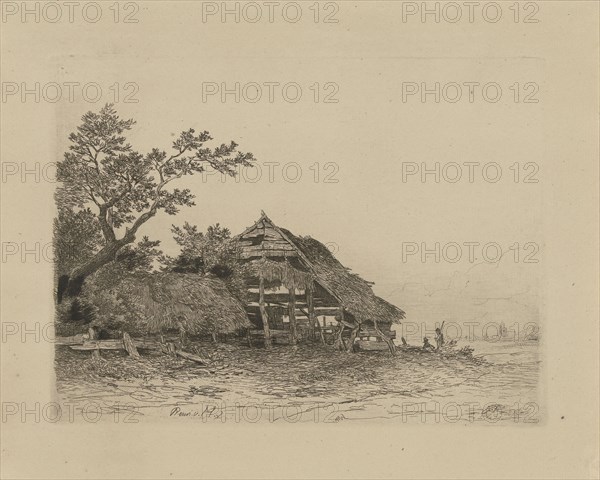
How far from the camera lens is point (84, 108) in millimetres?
3037

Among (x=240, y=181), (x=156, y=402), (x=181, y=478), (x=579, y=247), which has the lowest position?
(x=181, y=478)

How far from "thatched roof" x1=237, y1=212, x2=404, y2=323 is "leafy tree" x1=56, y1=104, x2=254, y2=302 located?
1.43 ft

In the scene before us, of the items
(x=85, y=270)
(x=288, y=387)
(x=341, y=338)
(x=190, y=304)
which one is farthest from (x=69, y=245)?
(x=341, y=338)

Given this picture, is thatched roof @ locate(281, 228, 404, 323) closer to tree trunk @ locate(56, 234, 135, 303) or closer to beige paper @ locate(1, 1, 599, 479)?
beige paper @ locate(1, 1, 599, 479)

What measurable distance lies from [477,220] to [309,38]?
1.31 meters

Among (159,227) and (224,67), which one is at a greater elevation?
(224,67)

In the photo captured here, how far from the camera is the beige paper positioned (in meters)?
3.01

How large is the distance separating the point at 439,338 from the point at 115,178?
193cm

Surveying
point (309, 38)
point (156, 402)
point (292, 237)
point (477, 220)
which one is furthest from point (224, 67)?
point (156, 402)

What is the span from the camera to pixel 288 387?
120 inches

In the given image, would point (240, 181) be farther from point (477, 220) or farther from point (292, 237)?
point (477, 220)

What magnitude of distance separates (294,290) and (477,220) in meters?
1.04

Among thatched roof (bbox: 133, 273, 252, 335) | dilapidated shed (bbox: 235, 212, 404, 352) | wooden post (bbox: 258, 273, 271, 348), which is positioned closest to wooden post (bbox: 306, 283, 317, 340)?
dilapidated shed (bbox: 235, 212, 404, 352)

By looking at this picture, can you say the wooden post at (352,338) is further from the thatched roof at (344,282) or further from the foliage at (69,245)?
the foliage at (69,245)
